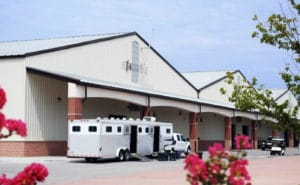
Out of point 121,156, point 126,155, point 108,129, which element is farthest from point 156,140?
point 108,129

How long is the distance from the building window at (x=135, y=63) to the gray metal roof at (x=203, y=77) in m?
14.6

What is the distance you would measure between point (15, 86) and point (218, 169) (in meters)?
29.6

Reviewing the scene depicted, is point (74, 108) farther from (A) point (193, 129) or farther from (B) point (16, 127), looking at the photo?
(B) point (16, 127)

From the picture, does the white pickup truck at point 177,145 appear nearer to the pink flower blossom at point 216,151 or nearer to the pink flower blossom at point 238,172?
the pink flower blossom at point 216,151

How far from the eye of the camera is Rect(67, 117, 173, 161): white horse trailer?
30547 mm

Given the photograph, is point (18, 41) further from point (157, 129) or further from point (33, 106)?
point (157, 129)

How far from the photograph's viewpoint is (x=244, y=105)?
40.8ft

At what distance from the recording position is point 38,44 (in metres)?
39.9

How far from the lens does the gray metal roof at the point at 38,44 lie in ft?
117

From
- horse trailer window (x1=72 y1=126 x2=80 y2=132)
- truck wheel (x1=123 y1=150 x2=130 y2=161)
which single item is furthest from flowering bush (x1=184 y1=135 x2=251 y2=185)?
truck wheel (x1=123 y1=150 x2=130 y2=161)

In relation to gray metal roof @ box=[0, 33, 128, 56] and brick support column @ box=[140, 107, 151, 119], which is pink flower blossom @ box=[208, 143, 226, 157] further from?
brick support column @ box=[140, 107, 151, 119]

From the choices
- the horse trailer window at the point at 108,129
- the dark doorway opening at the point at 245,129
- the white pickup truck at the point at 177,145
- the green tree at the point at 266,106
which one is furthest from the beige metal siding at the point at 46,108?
the dark doorway opening at the point at 245,129

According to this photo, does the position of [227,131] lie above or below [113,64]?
below

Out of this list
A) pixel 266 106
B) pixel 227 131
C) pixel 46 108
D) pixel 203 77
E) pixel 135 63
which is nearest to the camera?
pixel 266 106
